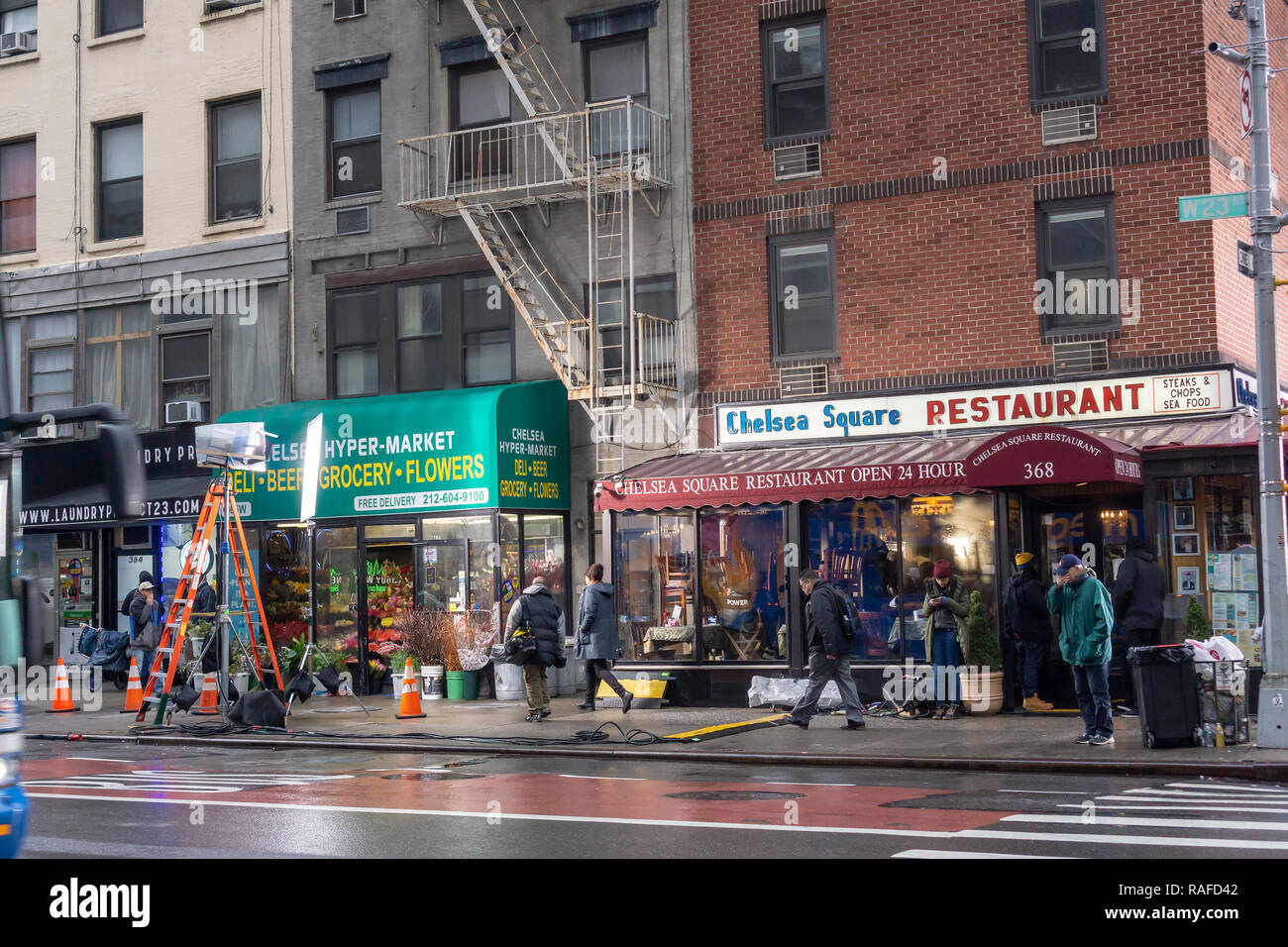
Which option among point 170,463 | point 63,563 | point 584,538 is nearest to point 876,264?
point 584,538

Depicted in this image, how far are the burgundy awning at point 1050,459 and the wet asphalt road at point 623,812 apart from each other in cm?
423

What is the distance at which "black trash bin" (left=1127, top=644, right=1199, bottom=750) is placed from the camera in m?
14.0

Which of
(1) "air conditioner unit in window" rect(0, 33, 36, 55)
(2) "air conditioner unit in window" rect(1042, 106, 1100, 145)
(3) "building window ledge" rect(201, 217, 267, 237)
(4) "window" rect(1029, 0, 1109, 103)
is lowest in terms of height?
(2) "air conditioner unit in window" rect(1042, 106, 1100, 145)

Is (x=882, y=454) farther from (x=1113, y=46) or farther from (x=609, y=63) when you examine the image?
(x=609, y=63)

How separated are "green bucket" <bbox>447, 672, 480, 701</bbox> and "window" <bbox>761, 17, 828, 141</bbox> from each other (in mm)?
8864

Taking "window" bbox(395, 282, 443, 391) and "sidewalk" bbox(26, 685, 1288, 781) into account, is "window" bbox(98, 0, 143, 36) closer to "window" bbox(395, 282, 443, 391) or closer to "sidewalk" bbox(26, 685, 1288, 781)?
"window" bbox(395, 282, 443, 391)

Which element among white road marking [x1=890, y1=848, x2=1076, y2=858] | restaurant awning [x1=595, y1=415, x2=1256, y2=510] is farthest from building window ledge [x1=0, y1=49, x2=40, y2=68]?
white road marking [x1=890, y1=848, x2=1076, y2=858]

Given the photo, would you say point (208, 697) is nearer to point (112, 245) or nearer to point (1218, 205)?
point (112, 245)

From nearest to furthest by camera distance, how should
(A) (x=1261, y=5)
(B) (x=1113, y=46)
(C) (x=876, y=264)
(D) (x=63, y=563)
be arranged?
1. (A) (x=1261, y=5)
2. (B) (x=1113, y=46)
3. (C) (x=876, y=264)
4. (D) (x=63, y=563)

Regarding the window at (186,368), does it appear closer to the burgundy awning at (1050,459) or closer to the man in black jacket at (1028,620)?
the burgundy awning at (1050,459)

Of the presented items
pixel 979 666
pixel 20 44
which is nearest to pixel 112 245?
pixel 20 44

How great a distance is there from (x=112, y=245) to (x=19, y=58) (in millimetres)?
4364

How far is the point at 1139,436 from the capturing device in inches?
688

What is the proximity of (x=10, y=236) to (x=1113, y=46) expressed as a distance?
20115 millimetres
